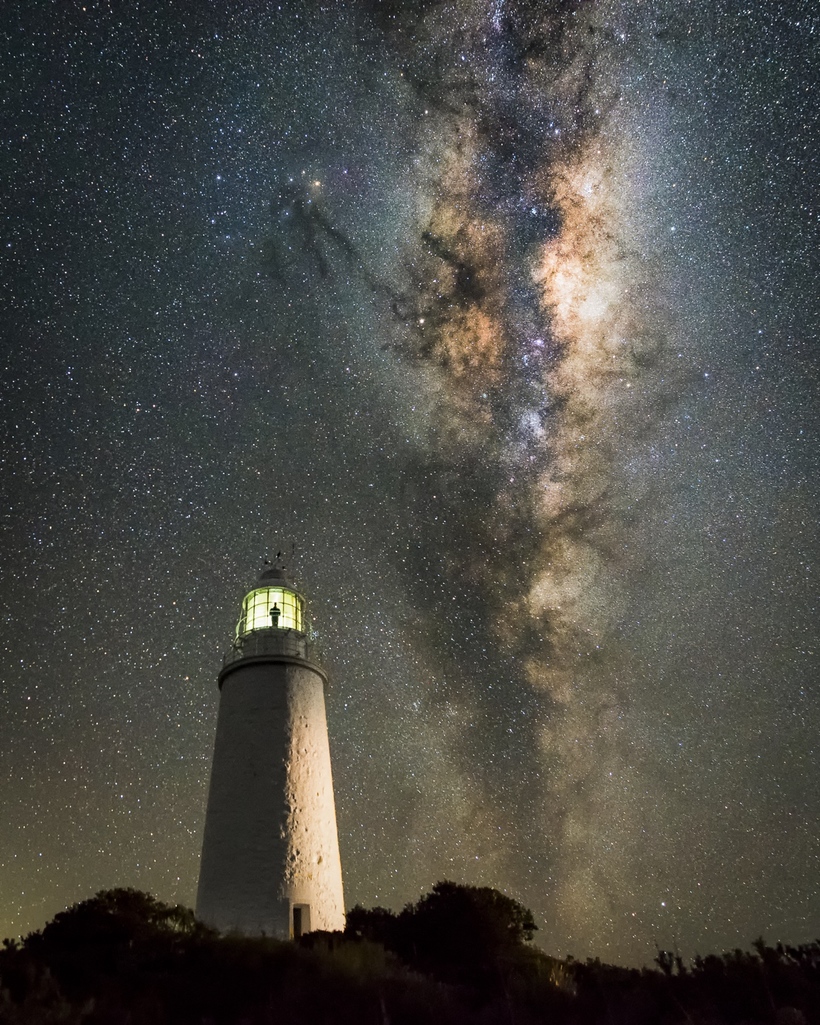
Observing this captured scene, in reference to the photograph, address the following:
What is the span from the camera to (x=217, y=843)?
18.0 m

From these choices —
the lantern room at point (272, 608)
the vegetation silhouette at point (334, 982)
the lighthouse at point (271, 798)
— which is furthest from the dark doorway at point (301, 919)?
the lantern room at point (272, 608)

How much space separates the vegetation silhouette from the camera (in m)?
7.92

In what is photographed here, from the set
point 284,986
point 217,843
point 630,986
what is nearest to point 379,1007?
point 284,986

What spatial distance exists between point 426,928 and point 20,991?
861 cm

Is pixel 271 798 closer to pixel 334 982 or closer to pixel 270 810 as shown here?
pixel 270 810

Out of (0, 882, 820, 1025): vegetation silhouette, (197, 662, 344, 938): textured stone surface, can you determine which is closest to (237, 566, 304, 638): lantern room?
(197, 662, 344, 938): textured stone surface

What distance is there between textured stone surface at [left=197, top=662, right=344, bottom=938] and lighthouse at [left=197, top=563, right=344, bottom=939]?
24 millimetres

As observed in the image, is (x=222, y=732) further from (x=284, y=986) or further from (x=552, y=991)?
(x=552, y=991)

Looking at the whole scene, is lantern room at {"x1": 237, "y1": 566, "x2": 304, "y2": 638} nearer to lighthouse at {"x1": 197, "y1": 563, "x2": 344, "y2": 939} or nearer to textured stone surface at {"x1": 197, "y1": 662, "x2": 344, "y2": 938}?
lighthouse at {"x1": 197, "y1": 563, "x2": 344, "y2": 939}

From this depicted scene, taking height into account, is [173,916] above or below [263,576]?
below

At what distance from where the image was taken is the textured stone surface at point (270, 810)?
672 inches

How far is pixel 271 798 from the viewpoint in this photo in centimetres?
1814

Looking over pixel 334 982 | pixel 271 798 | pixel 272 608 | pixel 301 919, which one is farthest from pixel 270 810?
pixel 334 982

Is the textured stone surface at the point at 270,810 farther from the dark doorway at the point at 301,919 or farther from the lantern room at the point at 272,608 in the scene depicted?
the lantern room at the point at 272,608
